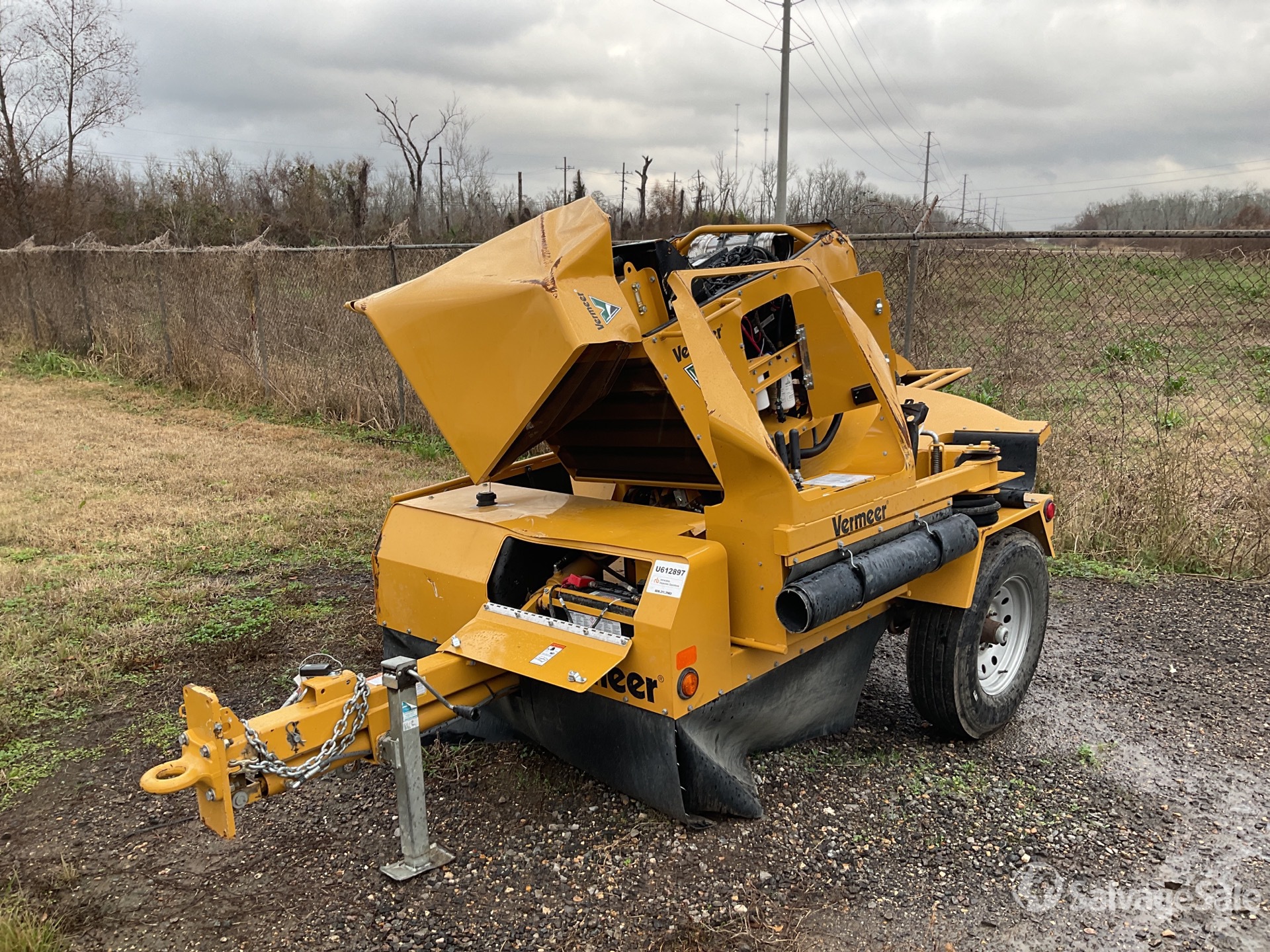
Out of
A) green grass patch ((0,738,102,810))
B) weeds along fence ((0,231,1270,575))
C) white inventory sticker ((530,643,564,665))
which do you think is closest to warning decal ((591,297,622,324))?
white inventory sticker ((530,643,564,665))

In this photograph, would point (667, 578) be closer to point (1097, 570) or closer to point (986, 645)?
point (986, 645)

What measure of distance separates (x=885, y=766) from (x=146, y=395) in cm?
1230

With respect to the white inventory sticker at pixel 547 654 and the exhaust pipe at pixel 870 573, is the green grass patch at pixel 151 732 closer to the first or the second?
the white inventory sticker at pixel 547 654

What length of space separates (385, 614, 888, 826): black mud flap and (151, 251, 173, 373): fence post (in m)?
11.8

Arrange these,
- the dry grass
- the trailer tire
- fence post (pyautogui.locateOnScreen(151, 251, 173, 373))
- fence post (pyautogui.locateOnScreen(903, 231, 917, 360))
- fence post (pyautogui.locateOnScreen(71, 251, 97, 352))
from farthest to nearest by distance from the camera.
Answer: fence post (pyautogui.locateOnScreen(71, 251, 97, 352)), fence post (pyautogui.locateOnScreen(151, 251, 173, 373)), fence post (pyautogui.locateOnScreen(903, 231, 917, 360)), the dry grass, the trailer tire

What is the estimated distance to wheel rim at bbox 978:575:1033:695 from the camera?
4.08 metres

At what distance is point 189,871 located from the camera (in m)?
3.02

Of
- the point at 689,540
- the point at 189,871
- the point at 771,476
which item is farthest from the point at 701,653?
the point at 189,871

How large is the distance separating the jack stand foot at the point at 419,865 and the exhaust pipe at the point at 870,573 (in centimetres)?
132

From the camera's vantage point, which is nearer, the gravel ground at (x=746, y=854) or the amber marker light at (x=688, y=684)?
the gravel ground at (x=746, y=854)

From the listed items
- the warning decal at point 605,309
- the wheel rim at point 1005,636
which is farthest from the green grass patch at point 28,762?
the wheel rim at point 1005,636

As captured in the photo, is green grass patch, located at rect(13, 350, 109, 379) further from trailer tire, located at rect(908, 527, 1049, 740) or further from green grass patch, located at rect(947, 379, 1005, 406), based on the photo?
trailer tire, located at rect(908, 527, 1049, 740)

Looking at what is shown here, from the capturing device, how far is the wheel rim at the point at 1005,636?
4078 millimetres

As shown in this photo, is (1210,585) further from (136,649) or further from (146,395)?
(146,395)
